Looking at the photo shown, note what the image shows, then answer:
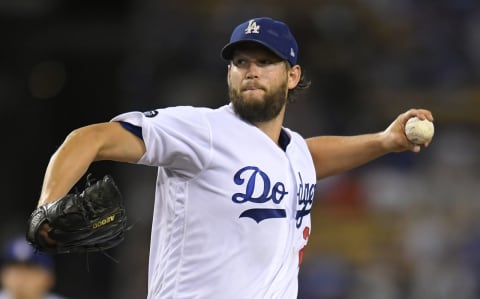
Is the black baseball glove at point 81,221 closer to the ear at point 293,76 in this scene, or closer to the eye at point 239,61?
the eye at point 239,61

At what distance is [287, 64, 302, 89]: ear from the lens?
12.4 ft

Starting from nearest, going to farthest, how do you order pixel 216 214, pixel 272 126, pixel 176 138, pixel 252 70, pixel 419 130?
1. pixel 176 138
2. pixel 216 214
3. pixel 252 70
4. pixel 272 126
5. pixel 419 130

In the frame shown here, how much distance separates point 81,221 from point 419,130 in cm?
172

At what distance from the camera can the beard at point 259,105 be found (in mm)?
3607

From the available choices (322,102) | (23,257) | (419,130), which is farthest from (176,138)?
(322,102)

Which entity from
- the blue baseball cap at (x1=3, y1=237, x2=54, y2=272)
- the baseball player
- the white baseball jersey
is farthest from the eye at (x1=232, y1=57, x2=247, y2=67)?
the blue baseball cap at (x1=3, y1=237, x2=54, y2=272)

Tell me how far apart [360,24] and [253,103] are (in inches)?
265

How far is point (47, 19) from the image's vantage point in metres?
11.6

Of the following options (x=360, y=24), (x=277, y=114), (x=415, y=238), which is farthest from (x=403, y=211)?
(x=277, y=114)

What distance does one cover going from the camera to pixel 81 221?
2.89 meters

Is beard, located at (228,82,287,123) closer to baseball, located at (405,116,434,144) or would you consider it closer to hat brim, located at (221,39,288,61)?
hat brim, located at (221,39,288,61)

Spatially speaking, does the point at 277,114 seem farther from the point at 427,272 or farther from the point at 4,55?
the point at 4,55

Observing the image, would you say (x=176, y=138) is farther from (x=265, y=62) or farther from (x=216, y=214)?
(x=265, y=62)

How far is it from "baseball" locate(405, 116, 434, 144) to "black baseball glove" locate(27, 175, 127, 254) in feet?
4.97
